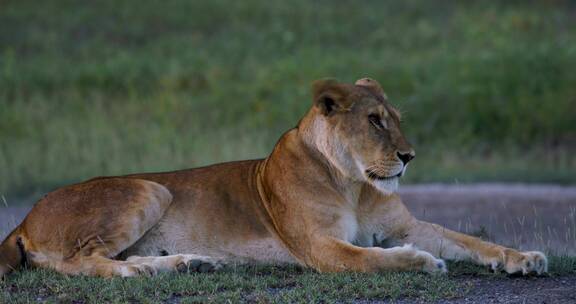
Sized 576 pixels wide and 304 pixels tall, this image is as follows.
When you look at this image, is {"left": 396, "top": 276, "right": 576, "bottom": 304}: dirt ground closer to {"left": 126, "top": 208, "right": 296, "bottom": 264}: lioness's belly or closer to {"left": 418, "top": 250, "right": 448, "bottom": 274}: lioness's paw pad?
{"left": 418, "top": 250, "right": 448, "bottom": 274}: lioness's paw pad

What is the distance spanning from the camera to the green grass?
197 inches

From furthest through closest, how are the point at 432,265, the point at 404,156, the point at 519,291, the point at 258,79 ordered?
the point at 258,79 < the point at 404,156 < the point at 432,265 < the point at 519,291

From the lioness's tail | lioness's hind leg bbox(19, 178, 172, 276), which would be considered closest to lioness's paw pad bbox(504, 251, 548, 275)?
lioness's hind leg bbox(19, 178, 172, 276)

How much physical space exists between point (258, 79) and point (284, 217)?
36.5ft

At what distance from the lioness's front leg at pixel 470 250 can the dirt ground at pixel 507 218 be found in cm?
8

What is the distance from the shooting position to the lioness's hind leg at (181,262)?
562cm

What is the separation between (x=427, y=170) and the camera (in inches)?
513

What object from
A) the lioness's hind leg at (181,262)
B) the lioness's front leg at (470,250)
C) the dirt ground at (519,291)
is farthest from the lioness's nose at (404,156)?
the lioness's hind leg at (181,262)

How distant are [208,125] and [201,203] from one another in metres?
9.18

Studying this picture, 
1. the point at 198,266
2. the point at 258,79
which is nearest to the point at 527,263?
the point at 198,266

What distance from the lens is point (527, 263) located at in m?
5.40

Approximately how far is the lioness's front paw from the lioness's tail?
2561mm

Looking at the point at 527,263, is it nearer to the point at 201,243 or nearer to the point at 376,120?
the point at 376,120

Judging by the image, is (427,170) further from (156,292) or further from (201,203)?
(156,292)
